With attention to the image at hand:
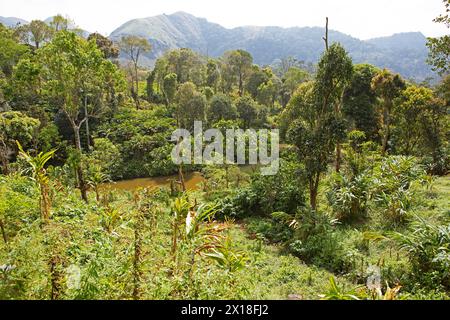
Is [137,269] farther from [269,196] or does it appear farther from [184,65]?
[184,65]

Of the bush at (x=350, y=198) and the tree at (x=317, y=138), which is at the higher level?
the tree at (x=317, y=138)

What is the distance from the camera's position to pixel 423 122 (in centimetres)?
1395

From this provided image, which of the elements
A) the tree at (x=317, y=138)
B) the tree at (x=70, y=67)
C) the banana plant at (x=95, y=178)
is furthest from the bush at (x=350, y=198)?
the tree at (x=70, y=67)

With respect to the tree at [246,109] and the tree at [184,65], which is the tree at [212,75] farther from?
the tree at [246,109]

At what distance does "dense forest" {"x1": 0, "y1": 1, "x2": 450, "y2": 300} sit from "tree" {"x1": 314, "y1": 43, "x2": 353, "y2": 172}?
31mm

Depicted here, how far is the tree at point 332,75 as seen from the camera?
8.98 metres

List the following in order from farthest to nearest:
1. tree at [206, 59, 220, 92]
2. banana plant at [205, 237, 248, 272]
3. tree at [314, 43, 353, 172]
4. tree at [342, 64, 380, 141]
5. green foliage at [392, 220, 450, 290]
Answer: tree at [206, 59, 220, 92] → tree at [342, 64, 380, 141] → tree at [314, 43, 353, 172] → green foliage at [392, 220, 450, 290] → banana plant at [205, 237, 248, 272]

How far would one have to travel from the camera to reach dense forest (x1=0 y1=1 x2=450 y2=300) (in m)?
4.17

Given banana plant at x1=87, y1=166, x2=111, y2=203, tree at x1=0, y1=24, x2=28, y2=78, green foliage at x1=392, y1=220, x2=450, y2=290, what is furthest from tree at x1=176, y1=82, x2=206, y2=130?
green foliage at x1=392, y1=220, x2=450, y2=290

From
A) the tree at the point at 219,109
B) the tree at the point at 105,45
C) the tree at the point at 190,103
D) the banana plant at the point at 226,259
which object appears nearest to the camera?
the banana plant at the point at 226,259

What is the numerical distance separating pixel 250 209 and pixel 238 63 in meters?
24.3

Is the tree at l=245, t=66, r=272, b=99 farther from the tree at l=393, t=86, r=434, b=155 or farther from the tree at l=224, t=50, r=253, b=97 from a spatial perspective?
the tree at l=393, t=86, r=434, b=155

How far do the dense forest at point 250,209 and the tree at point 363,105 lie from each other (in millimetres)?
82
